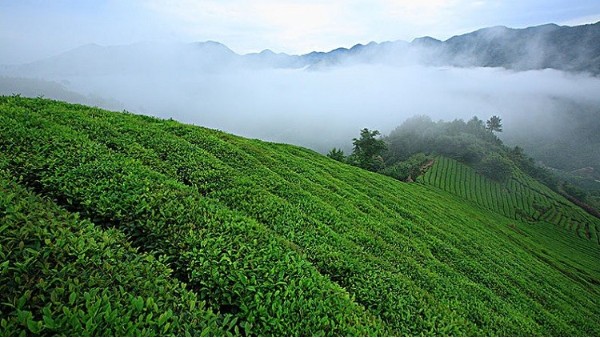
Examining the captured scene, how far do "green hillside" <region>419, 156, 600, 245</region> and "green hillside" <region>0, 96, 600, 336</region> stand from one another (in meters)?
83.4

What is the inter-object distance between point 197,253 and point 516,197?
115358mm

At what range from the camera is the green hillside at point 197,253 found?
4379 mm

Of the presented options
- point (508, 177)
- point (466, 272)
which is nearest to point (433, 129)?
point (508, 177)

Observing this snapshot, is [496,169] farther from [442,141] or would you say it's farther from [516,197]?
[442,141]

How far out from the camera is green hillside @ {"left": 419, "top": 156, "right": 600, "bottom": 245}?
83.4m

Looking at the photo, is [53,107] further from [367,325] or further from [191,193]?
[367,325]

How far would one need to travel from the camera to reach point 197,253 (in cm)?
614

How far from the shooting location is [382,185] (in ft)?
77.2

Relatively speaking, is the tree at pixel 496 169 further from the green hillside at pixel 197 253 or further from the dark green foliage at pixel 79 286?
the dark green foliage at pixel 79 286

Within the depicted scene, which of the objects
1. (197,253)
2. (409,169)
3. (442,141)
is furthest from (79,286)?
(442,141)

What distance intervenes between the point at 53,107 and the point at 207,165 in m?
6.79

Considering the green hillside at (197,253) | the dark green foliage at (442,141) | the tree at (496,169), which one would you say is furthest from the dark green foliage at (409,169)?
the green hillside at (197,253)

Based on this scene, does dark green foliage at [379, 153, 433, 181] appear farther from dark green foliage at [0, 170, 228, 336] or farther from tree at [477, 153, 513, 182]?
dark green foliage at [0, 170, 228, 336]

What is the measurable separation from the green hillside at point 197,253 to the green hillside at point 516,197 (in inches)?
3282
